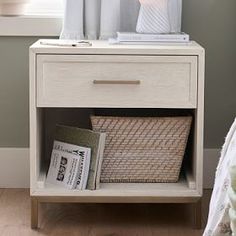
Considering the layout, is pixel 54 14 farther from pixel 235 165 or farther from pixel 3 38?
pixel 235 165

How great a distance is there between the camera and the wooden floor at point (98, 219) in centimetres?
216

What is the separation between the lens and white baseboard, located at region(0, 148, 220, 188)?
8.73 feet

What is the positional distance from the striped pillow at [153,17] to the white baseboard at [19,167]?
0.63 meters

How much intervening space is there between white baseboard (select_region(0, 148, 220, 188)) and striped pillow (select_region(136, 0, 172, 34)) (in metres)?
0.63

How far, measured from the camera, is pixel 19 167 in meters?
2.67

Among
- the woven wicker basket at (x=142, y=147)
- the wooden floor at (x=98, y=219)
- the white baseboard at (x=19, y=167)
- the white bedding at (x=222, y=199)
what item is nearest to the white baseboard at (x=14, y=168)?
the white baseboard at (x=19, y=167)

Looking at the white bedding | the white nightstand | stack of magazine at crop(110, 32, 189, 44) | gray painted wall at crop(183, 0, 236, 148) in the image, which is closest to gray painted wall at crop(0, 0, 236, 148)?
gray painted wall at crop(183, 0, 236, 148)

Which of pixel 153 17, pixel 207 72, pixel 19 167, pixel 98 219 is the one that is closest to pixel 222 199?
pixel 98 219

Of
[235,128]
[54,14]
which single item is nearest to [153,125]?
[235,128]

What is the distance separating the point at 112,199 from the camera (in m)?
2.15

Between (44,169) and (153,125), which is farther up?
(153,125)

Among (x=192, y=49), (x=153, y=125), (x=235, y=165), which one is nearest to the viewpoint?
(x=235, y=165)

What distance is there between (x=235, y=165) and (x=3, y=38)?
4.99 ft

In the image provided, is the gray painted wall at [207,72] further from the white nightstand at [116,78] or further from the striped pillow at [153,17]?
the white nightstand at [116,78]
